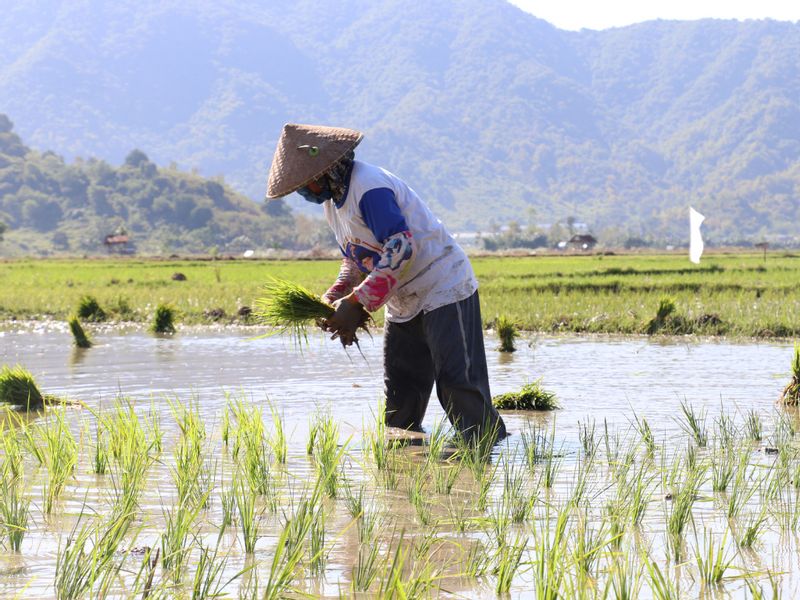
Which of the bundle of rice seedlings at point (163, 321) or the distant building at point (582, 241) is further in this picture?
the distant building at point (582, 241)

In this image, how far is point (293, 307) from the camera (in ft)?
16.3

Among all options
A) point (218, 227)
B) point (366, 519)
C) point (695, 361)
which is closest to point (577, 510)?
point (366, 519)

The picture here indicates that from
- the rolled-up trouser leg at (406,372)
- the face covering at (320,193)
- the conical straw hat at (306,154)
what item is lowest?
the rolled-up trouser leg at (406,372)

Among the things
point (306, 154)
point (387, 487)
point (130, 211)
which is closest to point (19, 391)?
point (306, 154)

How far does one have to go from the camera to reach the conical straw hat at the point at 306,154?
181 inches

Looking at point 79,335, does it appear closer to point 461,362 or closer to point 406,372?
point 406,372

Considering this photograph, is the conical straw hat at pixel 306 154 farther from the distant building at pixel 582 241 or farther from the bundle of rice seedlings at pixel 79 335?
the distant building at pixel 582 241

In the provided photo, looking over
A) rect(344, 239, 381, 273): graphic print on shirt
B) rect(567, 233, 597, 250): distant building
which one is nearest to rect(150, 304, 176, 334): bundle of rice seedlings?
rect(344, 239, 381, 273): graphic print on shirt

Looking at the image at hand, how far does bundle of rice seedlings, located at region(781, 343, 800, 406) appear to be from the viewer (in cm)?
628

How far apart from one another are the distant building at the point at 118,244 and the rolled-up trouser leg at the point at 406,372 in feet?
276

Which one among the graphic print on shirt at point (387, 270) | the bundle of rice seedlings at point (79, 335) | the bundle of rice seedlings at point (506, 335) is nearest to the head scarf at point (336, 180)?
the graphic print on shirt at point (387, 270)

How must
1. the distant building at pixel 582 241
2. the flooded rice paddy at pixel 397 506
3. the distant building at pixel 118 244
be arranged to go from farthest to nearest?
the distant building at pixel 582 241 < the distant building at pixel 118 244 < the flooded rice paddy at pixel 397 506

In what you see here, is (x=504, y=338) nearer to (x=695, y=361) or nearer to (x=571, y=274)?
(x=695, y=361)

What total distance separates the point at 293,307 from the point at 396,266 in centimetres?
61
